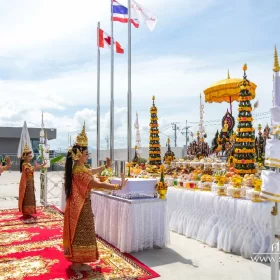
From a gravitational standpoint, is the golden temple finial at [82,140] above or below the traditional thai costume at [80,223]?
above

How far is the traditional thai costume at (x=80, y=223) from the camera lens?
408 centimetres

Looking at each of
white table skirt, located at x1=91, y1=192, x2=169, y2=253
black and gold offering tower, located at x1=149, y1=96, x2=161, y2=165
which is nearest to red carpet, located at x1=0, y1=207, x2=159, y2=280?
white table skirt, located at x1=91, y1=192, x2=169, y2=253

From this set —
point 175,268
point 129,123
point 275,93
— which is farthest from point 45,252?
point 129,123

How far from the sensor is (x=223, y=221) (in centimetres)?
520

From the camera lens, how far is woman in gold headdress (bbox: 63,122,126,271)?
13.4ft

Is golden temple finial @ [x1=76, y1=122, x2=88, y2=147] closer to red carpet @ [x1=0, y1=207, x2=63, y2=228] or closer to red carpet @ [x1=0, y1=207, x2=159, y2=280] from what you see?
red carpet @ [x1=0, y1=207, x2=159, y2=280]

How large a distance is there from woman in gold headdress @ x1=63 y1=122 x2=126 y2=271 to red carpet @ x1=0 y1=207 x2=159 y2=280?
9.0 inches

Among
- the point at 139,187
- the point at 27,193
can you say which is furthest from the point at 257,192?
the point at 27,193

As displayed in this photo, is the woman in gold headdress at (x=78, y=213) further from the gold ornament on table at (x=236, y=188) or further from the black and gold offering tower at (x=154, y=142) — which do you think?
the black and gold offering tower at (x=154, y=142)

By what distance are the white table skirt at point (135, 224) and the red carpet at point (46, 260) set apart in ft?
0.64

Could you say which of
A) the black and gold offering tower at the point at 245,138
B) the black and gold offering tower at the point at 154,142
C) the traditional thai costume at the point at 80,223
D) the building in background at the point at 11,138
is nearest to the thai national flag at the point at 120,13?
the black and gold offering tower at the point at 154,142

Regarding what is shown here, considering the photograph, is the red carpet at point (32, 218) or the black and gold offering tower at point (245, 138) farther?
the red carpet at point (32, 218)

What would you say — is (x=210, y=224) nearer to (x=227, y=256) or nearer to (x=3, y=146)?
(x=227, y=256)

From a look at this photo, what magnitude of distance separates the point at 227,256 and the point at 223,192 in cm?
103
